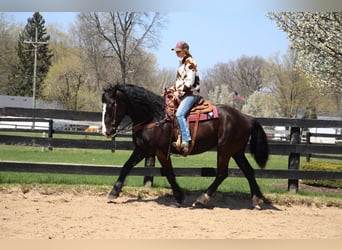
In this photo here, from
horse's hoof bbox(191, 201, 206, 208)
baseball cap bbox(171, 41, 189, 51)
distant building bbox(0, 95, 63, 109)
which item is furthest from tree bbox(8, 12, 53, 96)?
horse's hoof bbox(191, 201, 206, 208)

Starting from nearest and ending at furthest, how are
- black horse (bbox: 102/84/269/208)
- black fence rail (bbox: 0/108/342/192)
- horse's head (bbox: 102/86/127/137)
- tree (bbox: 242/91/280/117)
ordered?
horse's head (bbox: 102/86/127/137), black horse (bbox: 102/84/269/208), black fence rail (bbox: 0/108/342/192), tree (bbox: 242/91/280/117)

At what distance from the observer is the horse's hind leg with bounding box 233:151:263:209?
6023 mm

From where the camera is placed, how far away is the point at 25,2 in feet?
16.7

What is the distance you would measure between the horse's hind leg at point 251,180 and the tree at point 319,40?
5.71 meters

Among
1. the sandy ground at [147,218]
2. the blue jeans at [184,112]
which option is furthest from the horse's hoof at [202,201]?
the blue jeans at [184,112]

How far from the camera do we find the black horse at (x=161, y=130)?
5.80 meters

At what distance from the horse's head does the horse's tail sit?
84.6 inches

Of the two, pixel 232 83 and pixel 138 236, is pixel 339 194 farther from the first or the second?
pixel 232 83

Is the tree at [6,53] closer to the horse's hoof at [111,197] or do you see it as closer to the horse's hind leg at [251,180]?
the horse's hoof at [111,197]

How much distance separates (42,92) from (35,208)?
1872 centimetres

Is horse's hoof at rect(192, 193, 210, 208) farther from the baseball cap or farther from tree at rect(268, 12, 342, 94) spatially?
tree at rect(268, 12, 342, 94)

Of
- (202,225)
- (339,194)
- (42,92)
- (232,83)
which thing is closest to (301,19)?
(339,194)

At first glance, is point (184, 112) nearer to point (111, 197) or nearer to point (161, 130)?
point (161, 130)

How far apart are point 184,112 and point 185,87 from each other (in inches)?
14.8
